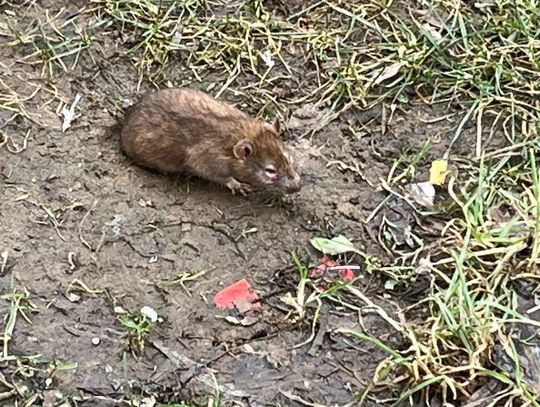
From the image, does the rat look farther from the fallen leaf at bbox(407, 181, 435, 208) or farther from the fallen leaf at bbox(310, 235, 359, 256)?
the fallen leaf at bbox(407, 181, 435, 208)

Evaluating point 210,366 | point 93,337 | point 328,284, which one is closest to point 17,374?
point 93,337

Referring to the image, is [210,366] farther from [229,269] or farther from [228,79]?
[228,79]

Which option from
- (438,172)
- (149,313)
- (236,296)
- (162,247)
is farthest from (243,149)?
(149,313)

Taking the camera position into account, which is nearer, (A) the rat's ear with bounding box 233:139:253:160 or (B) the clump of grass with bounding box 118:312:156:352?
(B) the clump of grass with bounding box 118:312:156:352

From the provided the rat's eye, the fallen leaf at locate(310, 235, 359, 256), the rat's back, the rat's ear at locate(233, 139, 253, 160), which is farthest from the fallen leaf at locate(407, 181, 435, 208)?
the rat's back

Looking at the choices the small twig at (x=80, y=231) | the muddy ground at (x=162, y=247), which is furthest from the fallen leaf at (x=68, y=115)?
the small twig at (x=80, y=231)
